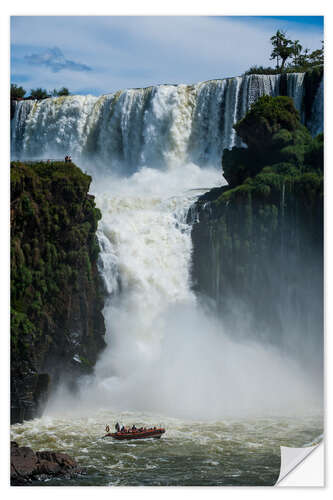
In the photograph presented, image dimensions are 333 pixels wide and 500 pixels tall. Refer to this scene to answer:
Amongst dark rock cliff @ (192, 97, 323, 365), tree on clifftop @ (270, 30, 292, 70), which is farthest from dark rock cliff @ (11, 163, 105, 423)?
tree on clifftop @ (270, 30, 292, 70)

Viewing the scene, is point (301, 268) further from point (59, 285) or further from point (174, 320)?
point (59, 285)

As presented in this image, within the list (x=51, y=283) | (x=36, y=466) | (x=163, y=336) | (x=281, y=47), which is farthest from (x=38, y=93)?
(x=36, y=466)

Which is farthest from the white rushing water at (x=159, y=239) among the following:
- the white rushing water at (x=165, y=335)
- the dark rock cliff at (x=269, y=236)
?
the dark rock cliff at (x=269, y=236)

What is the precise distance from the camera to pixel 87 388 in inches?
395

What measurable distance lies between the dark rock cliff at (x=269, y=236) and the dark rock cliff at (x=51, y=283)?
1900 mm

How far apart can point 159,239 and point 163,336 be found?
1.99m

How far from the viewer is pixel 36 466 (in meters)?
7.66

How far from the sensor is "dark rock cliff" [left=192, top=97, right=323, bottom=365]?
955 cm

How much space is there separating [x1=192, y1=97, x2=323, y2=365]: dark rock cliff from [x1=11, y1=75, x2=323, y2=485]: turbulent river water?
30cm

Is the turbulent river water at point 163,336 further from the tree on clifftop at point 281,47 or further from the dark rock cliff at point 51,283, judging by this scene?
the tree on clifftop at point 281,47

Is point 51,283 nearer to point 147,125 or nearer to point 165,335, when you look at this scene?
point 165,335
